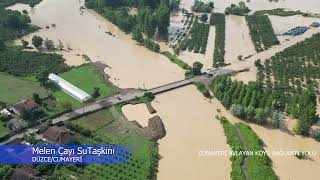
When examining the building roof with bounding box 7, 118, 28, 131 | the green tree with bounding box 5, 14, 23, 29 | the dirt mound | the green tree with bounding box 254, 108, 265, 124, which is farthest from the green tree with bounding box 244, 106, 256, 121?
the green tree with bounding box 5, 14, 23, 29

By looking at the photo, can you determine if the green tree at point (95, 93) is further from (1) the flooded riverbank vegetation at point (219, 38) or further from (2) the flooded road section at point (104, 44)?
(1) the flooded riverbank vegetation at point (219, 38)

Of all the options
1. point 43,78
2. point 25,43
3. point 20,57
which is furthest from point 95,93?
point 25,43

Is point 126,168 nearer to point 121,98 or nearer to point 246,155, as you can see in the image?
point 246,155

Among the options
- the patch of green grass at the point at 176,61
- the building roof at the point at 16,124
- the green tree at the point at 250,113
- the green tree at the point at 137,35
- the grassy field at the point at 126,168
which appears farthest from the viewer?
the green tree at the point at 137,35

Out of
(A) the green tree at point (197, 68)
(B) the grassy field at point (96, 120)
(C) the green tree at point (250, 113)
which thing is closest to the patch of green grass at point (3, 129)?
(B) the grassy field at point (96, 120)

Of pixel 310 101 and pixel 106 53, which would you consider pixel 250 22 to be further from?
pixel 310 101

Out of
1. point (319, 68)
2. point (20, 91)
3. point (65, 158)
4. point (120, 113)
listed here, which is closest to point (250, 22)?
point (319, 68)

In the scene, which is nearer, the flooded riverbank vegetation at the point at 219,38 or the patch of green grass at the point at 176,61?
the patch of green grass at the point at 176,61
